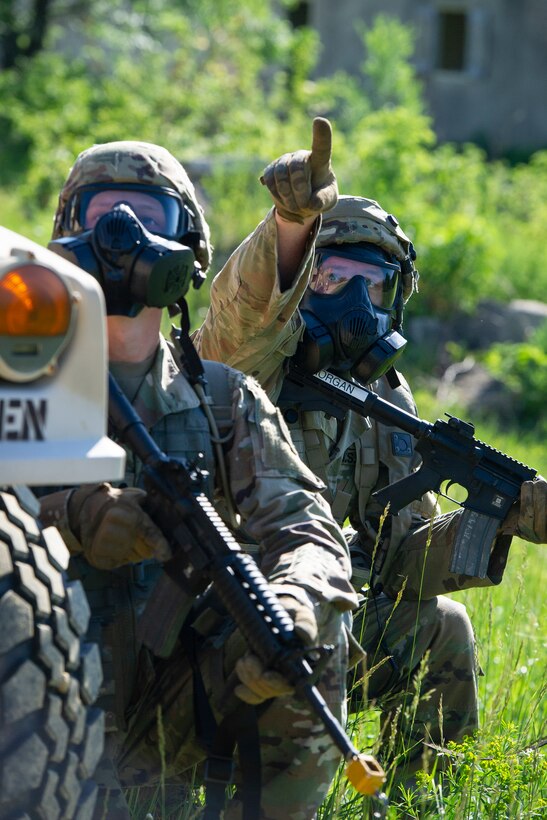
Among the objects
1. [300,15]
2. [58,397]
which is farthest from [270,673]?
[300,15]

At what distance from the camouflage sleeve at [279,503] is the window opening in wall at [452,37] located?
2293 centimetres

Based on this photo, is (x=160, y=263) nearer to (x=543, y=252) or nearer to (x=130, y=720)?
(x=130, y=720)

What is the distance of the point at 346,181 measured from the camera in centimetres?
1216

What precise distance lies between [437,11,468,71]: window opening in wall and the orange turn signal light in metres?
23.8

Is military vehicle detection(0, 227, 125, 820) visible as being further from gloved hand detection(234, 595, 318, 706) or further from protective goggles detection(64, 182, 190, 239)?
protective goggles detection(64, 182, 190, 239)

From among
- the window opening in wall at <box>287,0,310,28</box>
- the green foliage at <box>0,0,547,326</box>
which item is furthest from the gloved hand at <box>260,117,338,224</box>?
the window opening in wall at <box>287,0,310,28</box>

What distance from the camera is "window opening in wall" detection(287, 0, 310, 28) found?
2545 centimetres

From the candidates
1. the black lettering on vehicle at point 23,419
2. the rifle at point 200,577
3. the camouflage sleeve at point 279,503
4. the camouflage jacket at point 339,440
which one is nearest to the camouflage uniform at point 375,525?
the camouflage jacket at point 339,440

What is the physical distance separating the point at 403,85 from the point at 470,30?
235 inches

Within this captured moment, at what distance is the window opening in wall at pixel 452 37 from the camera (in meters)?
25.0

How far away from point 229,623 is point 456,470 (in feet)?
3.74

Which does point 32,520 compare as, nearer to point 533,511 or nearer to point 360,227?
point 533,511

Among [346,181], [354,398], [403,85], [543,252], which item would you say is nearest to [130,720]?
[354,398]

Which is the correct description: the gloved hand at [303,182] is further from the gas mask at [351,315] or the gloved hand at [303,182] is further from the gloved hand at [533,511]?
the gloved hand at [533,511]
